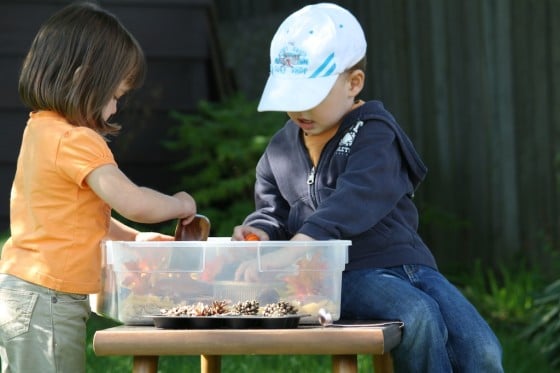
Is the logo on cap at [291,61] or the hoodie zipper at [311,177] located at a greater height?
the logo on cap at [291,61]

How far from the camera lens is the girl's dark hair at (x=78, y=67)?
3.22 meters

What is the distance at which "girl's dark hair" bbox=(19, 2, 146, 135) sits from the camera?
3.22 metres

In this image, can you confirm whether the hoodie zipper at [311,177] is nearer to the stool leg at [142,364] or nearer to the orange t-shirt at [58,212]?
the orange t-shirt at [58,212]

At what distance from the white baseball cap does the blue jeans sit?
52 cm

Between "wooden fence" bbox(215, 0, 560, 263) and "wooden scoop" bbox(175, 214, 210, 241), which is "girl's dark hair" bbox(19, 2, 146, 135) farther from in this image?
"wooden fence" bbox(215, 0, 560, 263)

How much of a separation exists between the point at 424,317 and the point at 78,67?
3.82 ft

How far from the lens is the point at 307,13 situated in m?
3.34

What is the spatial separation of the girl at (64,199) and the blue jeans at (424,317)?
0.53 m

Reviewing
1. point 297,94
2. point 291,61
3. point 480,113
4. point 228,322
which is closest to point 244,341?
point 228,322

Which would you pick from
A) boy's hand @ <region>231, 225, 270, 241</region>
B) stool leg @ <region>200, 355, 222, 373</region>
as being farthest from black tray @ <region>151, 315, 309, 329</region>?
stool leg @ <region>200, 355, 222, 373</region>

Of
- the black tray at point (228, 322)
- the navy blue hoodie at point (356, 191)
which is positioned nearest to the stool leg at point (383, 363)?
the navy blue hoodie at point (356, 191)

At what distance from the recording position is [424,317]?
3.04m

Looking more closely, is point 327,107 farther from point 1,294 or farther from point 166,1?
point 166,1

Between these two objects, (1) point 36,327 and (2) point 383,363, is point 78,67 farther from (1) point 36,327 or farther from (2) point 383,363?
(2) point 383,363
